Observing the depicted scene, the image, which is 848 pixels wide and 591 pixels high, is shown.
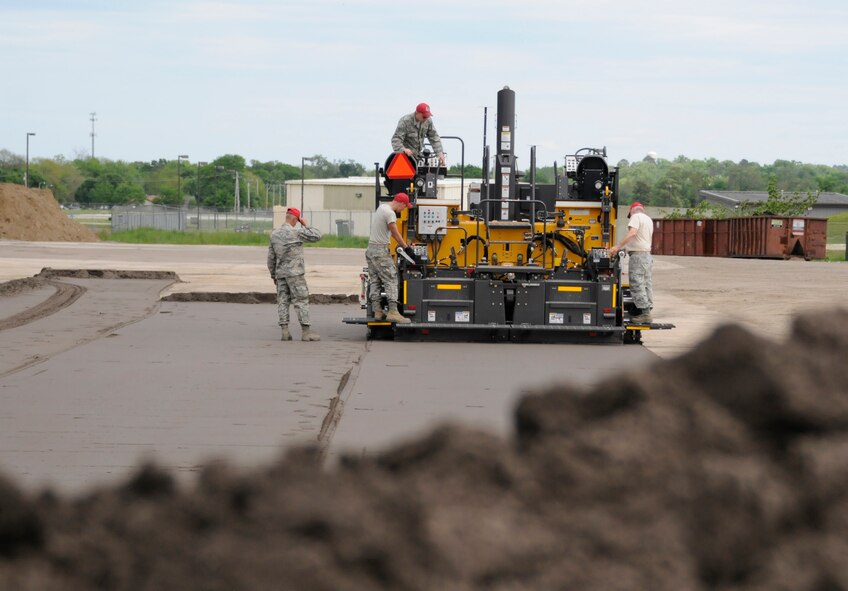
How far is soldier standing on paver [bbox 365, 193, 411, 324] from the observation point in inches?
693

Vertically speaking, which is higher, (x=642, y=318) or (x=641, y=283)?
(x=641, y=283)

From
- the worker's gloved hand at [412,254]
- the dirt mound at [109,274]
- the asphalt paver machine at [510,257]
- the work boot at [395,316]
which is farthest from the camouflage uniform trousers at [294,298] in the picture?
the dirt mound at [109,274]

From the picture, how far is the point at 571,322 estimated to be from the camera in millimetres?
17688

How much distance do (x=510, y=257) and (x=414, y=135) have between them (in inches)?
94.2

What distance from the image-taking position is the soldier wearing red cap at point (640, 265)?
18.2 metres

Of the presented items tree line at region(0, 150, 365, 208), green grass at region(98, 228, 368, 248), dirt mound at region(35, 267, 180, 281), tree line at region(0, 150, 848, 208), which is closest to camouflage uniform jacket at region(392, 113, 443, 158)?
dirt mound at region(35, 267, 180, 281)

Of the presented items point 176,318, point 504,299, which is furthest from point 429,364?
point 176,318

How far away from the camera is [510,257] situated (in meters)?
18.3

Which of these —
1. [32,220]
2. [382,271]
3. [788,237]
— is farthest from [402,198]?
[32,220]

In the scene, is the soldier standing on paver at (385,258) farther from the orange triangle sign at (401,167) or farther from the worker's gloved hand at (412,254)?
the orange triangle sign at (401,167)

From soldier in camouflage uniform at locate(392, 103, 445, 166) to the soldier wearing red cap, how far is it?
9.78ft

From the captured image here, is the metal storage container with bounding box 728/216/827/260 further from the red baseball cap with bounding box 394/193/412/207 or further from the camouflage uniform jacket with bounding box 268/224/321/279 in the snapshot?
A: the camouflage uniform jacket with bounding box 268/224/321/279

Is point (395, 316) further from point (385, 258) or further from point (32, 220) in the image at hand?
point (32, 220)

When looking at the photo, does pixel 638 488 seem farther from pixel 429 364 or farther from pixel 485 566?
pixel 429 364
